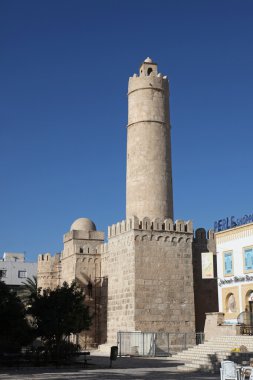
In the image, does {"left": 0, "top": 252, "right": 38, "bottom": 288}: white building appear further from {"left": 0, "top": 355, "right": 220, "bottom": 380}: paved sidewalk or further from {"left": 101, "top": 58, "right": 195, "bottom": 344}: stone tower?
{"left": 0, "top": 355, "right": 220, "bottom": 380}: paved sidewalk

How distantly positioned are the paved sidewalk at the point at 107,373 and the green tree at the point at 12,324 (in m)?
1.70

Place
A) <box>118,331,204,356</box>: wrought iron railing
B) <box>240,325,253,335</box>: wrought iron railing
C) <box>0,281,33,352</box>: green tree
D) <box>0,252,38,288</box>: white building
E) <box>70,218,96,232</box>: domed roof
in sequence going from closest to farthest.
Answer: <box>0,281,33,352</box>: green tree → <box>240,325,253,335</box>: wrought iron railing → <box>118,331,204,356</box>: wrought iron railing → <box>70,218,96,232</box>: domed roof → <box>0,252,38,288</box>: white building

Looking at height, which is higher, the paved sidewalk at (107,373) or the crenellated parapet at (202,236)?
the crenellated parapet at (202,236)

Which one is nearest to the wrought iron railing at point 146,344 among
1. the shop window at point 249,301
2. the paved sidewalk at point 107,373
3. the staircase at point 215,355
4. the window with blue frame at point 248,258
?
the staircase at point 215,355

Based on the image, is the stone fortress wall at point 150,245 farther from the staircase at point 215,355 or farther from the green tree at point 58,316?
the green tree at point 58,316

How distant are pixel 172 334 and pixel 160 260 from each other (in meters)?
3.43

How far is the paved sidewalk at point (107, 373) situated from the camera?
14445 millimetres

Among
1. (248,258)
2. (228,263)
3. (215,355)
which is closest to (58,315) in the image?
(215,355)

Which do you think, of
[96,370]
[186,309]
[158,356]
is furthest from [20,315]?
[186,309]

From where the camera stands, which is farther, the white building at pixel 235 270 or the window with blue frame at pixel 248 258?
the white building at pixel 235 270

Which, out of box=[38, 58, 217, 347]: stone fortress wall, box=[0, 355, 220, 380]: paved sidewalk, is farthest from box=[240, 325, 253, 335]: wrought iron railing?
box=[38, 58, 217, 347]: stone fortress wall

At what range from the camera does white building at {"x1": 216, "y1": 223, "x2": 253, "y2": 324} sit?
75.8ft

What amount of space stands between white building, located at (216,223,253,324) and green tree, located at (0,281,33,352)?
944cm

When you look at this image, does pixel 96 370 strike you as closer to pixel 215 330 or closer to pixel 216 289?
pixel 215 330
